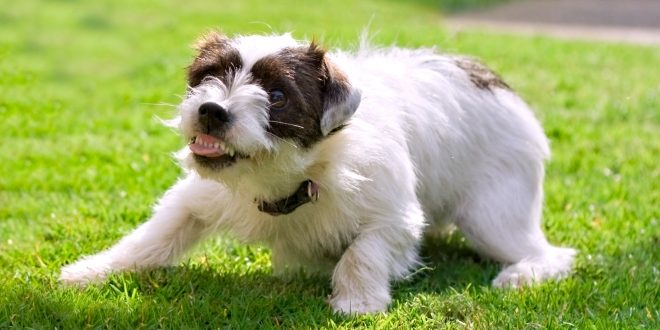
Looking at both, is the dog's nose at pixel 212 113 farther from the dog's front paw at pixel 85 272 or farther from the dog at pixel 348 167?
the dog's front paw at pixel 85 272

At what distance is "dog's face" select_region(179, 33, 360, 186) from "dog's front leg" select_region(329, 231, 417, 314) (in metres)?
0.63

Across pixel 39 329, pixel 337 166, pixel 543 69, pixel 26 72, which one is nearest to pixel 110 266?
pixel 39 329

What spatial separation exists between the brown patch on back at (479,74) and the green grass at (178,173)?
2.36ft

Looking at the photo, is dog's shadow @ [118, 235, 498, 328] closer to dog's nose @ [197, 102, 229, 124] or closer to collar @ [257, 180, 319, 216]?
collar @ [257, 180, 319, 216]

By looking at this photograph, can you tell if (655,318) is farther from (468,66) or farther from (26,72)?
(26,72)

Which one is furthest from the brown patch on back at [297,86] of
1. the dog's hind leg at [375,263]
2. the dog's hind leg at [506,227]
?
the dog's hind leg at [506,227]

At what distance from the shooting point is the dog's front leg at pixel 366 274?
4742 millimetres

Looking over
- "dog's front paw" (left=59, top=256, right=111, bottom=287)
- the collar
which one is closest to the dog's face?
the collar

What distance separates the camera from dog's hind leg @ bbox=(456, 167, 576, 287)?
565 centimetres

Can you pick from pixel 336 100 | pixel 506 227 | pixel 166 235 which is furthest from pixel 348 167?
pixel 506 227

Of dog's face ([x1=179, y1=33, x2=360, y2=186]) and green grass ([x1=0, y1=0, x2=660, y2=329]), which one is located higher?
dog's face ([x1=179, y1=33, x2=360, y2=186])

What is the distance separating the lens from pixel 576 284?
17.3 feet

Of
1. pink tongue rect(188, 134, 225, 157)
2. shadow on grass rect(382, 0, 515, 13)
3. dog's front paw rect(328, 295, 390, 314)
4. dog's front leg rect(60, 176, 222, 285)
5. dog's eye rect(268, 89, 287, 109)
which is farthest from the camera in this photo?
shadow on grass rect(382, 0, 515, 13)

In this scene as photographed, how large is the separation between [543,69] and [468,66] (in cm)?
579
